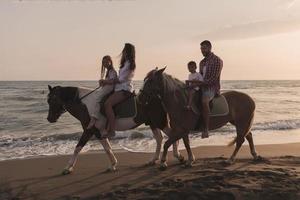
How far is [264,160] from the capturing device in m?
8.93

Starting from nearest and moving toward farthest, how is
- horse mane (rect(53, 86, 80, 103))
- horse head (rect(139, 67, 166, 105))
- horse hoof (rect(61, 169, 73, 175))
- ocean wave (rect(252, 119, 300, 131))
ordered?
horse head (rect(139, 67, 166, 105)) < horse hoof (rect(61, 169, 73, 175)) < horse mane (rect(53, 86, 80, 103)) < ocean wave (rect(252, 119, 300, 131))

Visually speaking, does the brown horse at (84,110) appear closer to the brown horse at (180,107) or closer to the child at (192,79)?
the brown horse at (180,107)

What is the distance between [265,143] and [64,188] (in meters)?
8.74

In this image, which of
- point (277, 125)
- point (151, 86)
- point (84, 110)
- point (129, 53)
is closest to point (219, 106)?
Result: point (151, 86)

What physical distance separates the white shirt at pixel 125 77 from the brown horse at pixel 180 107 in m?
0.50

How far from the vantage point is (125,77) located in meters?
8.20

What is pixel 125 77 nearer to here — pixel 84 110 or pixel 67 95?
pixel 84 110

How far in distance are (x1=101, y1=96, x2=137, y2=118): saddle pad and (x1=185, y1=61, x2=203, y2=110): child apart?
1062 millimetres

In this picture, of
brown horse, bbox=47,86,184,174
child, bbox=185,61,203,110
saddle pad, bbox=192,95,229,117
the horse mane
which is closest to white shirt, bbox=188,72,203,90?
child, bbox=185,61,203,110

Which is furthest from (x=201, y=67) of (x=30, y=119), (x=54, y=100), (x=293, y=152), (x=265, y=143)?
(x=30, y=119)

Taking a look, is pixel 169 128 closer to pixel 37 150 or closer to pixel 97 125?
pixel 97 125

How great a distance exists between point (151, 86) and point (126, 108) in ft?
2.66

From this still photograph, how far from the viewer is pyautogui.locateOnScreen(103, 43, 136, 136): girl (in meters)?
8.09

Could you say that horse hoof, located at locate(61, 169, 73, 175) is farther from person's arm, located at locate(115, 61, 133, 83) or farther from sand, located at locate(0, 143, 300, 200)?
person's arm, located at locate(115, 61, 133, 83)
